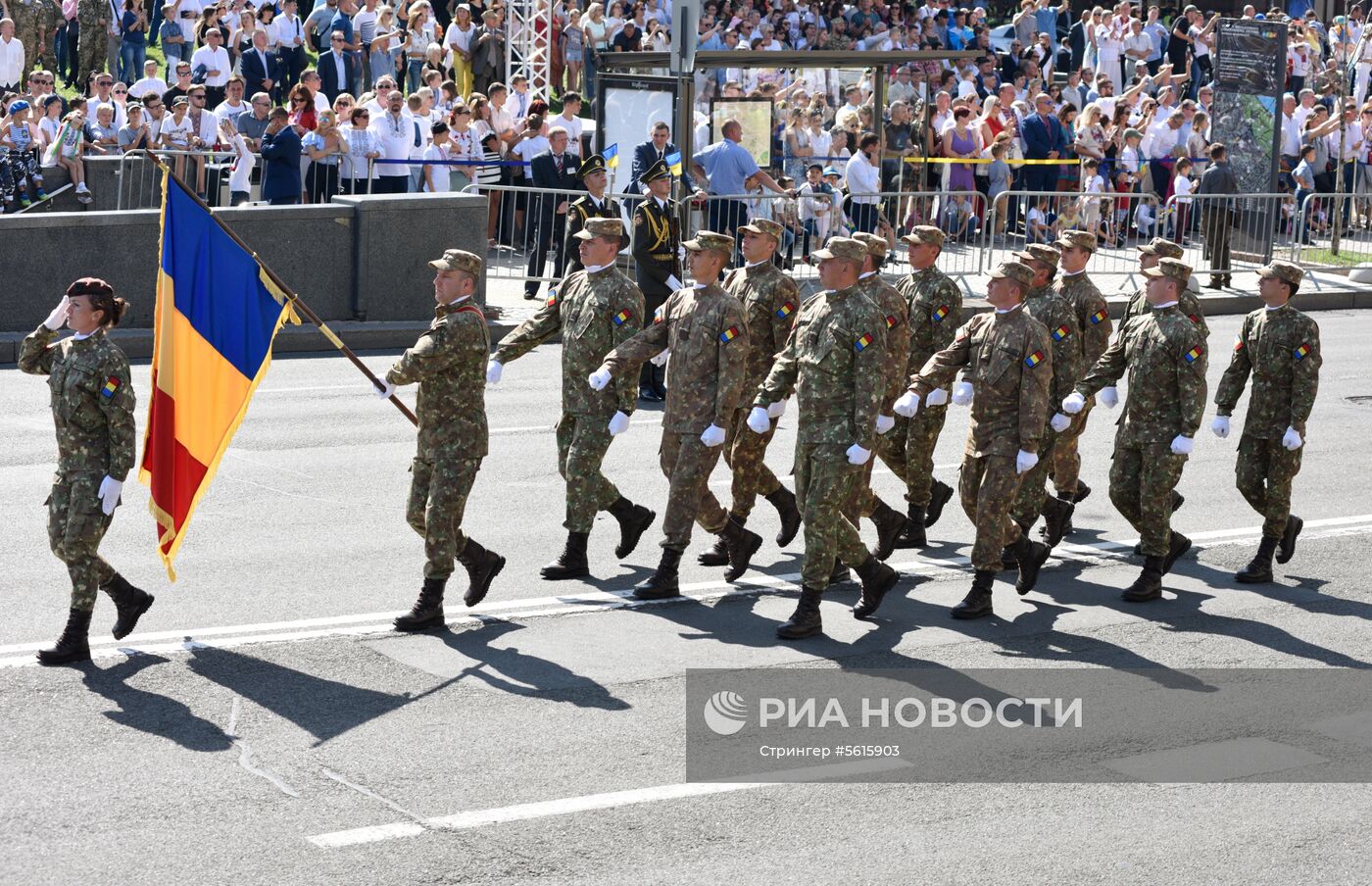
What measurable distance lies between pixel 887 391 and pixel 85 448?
4.39 m

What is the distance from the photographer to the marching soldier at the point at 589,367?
1080 cm

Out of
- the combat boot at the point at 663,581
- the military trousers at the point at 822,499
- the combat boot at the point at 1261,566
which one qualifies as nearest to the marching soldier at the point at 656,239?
the combat boot at the point at 663,581

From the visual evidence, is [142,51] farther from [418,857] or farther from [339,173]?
[418,857]

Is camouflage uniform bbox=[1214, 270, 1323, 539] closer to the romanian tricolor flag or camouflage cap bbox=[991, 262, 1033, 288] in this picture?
camouflage cap bbox=[991, 262, 1033, 288]

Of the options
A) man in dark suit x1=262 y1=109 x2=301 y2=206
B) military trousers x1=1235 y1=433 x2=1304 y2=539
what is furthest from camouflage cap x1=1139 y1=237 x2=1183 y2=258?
man in dark suit x1=262 y1=109 x2=301 y2=206

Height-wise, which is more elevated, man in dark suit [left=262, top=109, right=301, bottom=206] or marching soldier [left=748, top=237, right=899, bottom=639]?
man in dark suit [left=262, top=109, right=301, bottom=206]

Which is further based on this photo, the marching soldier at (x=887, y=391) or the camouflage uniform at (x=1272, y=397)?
the camouflage uniform at (x=1272, y=397)

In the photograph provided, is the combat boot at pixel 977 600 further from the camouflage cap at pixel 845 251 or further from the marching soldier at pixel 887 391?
the camouflage cap at pixel 845 251

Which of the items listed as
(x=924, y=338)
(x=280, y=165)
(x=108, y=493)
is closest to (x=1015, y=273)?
(x=924, y=338)

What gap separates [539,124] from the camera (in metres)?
23.4

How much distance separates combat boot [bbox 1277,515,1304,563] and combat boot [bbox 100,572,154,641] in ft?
20.6

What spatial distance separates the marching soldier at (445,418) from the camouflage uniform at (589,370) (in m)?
1.08

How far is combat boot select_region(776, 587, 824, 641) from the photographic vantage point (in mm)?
9703

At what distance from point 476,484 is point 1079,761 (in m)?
5.99
